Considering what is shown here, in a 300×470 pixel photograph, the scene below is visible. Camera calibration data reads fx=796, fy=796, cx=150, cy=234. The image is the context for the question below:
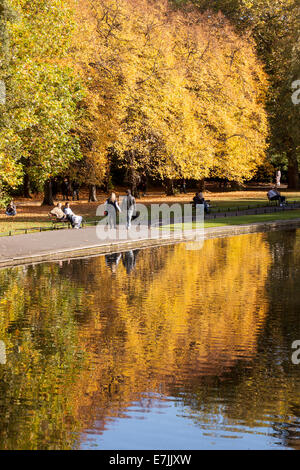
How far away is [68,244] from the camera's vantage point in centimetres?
2244

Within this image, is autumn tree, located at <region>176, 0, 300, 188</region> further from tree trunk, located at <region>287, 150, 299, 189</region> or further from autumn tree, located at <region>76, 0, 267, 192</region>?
autumn tree, located at <region>76, 0, 267, 192</region>

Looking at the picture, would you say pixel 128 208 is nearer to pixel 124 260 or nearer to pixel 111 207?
pixel 111 207

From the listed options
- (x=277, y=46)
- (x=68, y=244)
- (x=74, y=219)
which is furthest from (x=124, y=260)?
(x=277, y=46)

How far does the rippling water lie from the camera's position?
703cm

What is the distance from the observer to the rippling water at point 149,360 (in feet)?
23.1

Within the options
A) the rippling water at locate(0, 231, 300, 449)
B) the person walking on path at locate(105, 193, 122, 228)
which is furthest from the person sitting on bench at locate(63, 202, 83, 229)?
the rippling water at locate(0, 231, 300, 449)

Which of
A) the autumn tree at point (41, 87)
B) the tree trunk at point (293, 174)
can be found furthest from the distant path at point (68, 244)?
the tree trunk at point (293, 174)

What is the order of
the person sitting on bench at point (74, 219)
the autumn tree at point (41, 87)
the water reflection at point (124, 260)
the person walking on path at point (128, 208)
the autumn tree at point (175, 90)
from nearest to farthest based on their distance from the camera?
the water reflection at point (124, 260), the person walking on path at point (128, 208), the person sitting on bench at point (74, 219), the autumn tree at point (41, 87), the autumn tree at point (175, 90)

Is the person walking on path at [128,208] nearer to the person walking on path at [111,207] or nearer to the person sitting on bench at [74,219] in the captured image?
the person walking on path at [111,207]

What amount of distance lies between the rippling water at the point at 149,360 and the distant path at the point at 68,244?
258cm

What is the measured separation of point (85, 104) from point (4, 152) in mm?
8653

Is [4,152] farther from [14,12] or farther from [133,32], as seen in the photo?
[133,32]

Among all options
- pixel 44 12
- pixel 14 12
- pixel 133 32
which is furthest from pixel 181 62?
pixel 14 12

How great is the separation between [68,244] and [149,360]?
13249mm
